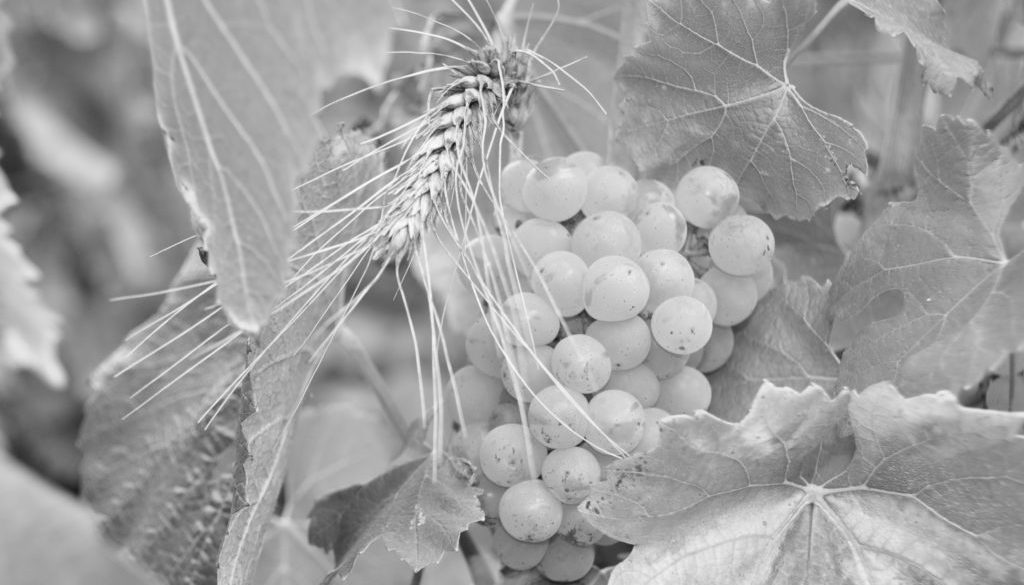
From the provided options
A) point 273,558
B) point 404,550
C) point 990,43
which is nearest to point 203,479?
point 273,558

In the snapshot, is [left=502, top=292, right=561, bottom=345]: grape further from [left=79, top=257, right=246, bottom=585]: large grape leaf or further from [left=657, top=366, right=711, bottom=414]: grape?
[left=79, top=257, right=246, bottom=585]: large grape leaf

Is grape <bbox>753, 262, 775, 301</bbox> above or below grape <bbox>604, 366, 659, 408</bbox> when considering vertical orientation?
above

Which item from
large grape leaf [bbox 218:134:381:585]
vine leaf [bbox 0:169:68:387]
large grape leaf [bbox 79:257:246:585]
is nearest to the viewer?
vine leaf [bbox 0:169:68:387]

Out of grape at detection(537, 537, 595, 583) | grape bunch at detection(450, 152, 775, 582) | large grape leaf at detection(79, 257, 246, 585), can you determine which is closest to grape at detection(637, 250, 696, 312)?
grape bunch at detection(450, 152, 775, 582)

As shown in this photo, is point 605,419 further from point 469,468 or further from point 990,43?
point 990,43

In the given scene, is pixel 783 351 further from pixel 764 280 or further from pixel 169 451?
pixel 169 451

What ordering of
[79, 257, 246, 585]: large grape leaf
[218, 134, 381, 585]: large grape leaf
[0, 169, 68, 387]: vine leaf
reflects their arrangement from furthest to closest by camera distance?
[79, 257, 246, 585]: large grape leaf, [218, 134, 381, 585]: large grape leaf, [0, 169, 68, 387]: vine leaf
